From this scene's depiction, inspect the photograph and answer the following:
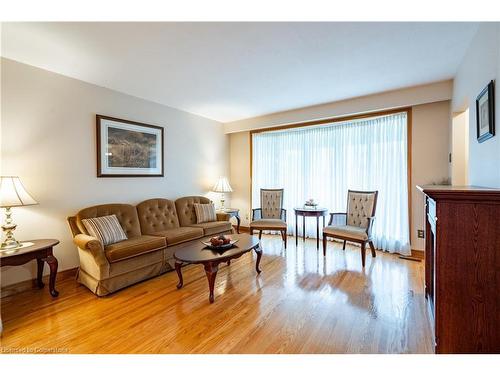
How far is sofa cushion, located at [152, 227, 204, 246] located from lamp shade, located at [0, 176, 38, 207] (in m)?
1.44

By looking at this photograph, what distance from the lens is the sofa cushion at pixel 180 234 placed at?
3188mm

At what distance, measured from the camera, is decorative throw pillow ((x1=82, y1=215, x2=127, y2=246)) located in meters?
2.71

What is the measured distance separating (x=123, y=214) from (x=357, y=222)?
3.46 m

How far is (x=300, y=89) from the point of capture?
348cm

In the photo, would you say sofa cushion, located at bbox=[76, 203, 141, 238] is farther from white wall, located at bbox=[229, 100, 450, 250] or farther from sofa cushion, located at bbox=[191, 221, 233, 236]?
white wall, located at bbox=[229, 100, 450, 250]

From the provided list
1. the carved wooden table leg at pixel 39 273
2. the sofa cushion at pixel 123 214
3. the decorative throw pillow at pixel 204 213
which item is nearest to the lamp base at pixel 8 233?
the carved wooden table leg at pixel 39 273

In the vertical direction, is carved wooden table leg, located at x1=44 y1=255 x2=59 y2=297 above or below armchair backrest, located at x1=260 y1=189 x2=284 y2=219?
below

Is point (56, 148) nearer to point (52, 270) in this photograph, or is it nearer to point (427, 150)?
point (52, 270)

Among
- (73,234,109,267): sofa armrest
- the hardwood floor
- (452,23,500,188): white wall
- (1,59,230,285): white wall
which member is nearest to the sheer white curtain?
the hardwood floor

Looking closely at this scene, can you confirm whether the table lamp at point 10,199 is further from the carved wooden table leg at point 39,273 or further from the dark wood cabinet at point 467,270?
the dark wood cabinet at point 467,270

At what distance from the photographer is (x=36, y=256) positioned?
232 cm

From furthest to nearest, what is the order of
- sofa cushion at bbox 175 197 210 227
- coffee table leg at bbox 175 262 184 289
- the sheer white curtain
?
sofa cushion at bbox 175 197 210 227 → the sheer white curtain → coffee table leg at bbox 175 262 184 289

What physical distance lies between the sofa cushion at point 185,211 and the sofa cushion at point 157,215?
4.7 inches
